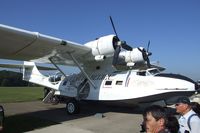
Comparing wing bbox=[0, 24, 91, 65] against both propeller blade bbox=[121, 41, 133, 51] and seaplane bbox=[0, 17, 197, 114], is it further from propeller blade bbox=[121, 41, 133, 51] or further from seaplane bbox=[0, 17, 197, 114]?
propeller blade bbox=[121, 41, 133, 51]

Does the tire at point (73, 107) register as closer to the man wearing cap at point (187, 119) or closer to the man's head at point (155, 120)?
the man wearing cap at point (187, 119)

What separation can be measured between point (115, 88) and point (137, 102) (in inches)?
54.4

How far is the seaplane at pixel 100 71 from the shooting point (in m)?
12.7

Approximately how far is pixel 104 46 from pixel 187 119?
412 inches

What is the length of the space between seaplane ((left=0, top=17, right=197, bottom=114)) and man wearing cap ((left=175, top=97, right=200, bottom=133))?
8.16 meters

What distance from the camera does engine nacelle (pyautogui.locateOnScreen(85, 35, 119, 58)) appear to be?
14.5 metres

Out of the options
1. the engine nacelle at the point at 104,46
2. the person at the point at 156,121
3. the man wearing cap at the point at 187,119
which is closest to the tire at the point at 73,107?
the engine nacelle at the point at 104,46

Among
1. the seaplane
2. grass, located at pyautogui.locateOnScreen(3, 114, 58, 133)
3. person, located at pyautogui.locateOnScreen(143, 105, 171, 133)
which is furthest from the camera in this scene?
the seaplane

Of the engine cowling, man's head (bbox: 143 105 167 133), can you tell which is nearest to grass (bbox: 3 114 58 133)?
the engine cowling

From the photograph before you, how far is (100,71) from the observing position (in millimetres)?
16500

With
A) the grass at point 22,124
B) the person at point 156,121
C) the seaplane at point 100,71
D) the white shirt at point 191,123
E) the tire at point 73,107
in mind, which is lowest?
the grass at point 22,124

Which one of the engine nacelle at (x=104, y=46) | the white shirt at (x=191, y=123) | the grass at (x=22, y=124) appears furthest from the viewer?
the engine nacelle at (x=104, y=46)

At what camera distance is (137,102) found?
555 inches

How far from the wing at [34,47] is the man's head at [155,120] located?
29.0 ft
